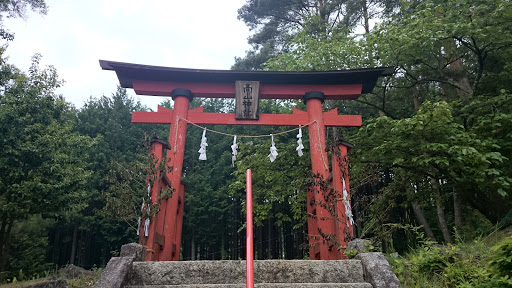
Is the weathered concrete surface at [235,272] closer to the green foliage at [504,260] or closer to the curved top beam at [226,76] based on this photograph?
the green foliage at [504,260]

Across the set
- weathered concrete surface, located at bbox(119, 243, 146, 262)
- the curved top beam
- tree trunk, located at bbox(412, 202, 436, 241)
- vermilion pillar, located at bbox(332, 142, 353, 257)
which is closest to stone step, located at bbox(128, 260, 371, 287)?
weathered concrete surface, located at bbox(119, 243, 146, 262)

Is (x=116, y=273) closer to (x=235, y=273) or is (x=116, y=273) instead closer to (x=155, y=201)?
(x=235, y=273)

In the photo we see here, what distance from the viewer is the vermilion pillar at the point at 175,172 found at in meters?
5.40

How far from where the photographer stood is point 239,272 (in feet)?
11.6

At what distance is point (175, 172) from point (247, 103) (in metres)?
1.91

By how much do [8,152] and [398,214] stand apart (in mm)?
11571

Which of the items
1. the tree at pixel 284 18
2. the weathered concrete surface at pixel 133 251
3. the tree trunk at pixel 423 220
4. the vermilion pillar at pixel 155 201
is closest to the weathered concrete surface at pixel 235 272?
the weathered concrete surface at pixel 133 251

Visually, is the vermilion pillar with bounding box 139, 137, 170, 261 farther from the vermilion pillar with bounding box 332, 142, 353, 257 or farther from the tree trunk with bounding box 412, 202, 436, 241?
the tree trunk with bounding box 412, 202, 436, 241

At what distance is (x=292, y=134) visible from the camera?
13.8m

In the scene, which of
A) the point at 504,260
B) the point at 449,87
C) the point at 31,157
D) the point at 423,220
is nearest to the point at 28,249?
the point at 31,157

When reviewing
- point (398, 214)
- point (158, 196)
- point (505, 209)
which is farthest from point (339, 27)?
point (158, 196)

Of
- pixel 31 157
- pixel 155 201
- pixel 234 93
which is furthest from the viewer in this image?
pixel 31 157

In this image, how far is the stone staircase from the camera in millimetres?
3455

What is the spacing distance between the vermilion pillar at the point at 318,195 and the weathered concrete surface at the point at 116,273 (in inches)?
98.9
